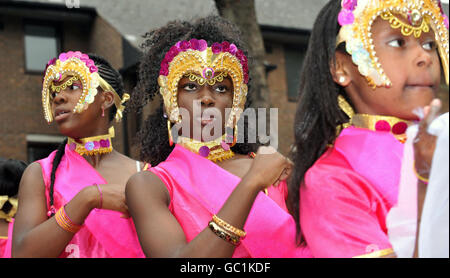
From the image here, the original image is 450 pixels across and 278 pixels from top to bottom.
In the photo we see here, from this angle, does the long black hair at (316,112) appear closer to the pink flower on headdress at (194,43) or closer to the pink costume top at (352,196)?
the pink costume top at (352,196)

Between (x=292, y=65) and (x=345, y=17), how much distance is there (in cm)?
1835

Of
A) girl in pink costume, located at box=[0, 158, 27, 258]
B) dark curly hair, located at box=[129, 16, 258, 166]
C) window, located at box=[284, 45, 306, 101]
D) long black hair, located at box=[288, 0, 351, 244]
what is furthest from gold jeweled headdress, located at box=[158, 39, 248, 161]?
window, located at box=[284, 45, 306, 101]

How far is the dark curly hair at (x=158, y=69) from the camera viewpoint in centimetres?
421

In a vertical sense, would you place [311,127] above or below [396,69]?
below

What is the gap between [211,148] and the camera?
386 centimetres

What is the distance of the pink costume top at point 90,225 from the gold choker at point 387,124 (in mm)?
1638

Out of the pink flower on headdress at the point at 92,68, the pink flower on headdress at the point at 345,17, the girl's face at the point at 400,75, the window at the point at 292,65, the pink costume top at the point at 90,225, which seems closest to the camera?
the girl's face at the point at 400,75

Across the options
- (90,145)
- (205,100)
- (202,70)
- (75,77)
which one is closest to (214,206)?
(205,100)

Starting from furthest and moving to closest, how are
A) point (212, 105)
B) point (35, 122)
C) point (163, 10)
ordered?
point (163, 10)
point (35, 122)
point (212, 105)

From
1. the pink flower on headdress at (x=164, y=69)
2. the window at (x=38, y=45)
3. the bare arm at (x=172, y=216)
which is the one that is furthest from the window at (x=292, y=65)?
the bare arm at (x=172, y=216)
